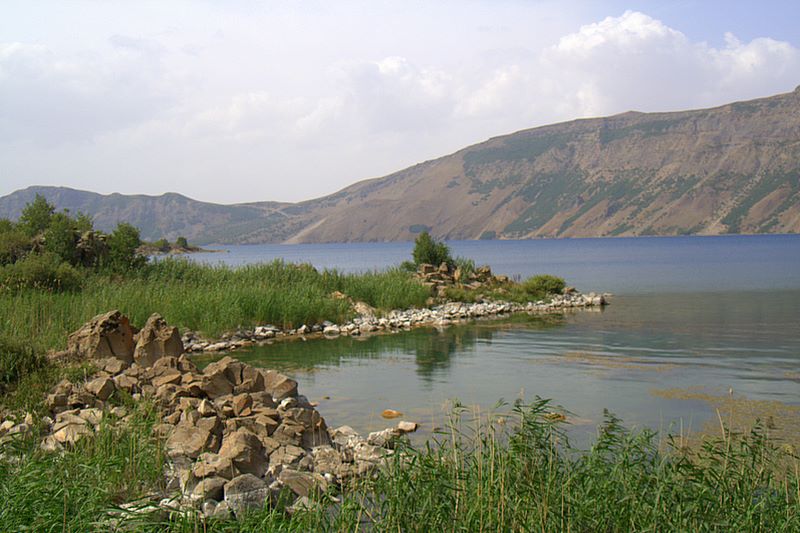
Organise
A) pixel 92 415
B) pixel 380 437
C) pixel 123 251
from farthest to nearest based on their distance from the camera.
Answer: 1. pixel 123 251
2. pixel 380 437
3. pixel 92 415

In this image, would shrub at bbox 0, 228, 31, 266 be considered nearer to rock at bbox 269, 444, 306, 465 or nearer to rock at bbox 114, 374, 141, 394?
rock at bbox 114, 374, 141, 394

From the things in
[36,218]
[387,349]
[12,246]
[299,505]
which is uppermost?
[36,218]

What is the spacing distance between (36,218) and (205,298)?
38.7 ft

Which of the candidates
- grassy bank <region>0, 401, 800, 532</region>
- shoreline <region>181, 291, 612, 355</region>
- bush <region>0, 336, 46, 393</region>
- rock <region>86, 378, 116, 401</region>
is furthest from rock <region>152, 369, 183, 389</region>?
shoreline <region>181, 291, 612, 355</region>

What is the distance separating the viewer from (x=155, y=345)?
12.1 m

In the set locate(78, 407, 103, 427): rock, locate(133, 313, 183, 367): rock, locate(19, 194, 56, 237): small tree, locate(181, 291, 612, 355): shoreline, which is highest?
locate(19, 194, 56, 237): small tree

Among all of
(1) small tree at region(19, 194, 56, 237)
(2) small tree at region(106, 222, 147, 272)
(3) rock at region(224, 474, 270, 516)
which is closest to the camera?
(3) rock at region(224, 474, 270, 516)

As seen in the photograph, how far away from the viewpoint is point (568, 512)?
17.3 feet

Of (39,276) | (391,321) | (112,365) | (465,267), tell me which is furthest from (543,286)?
(112,365)

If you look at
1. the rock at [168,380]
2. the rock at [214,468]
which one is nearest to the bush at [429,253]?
the rock at [168,380]

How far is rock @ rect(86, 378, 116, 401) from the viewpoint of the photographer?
972 cm

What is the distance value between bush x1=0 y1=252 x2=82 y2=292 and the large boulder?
24.8 ft

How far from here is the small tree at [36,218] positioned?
89.6 ft

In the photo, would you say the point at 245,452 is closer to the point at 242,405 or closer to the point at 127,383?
the point at 242,405
